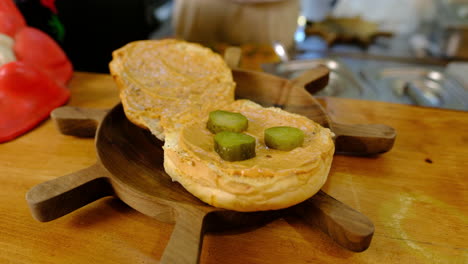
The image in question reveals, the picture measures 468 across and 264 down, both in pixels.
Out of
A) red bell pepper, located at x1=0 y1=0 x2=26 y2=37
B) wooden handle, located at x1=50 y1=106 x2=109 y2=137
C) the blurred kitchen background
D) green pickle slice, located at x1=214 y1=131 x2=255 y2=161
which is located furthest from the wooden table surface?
the blurred kitchen background

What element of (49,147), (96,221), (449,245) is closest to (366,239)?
(449,245)

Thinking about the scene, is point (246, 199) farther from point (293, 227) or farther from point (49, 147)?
point (49, 147)

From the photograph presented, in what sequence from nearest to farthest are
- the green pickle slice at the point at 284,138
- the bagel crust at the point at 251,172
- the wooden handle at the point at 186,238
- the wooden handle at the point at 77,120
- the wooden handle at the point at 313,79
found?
the wooden handle at the point at 186,238, the bagel crust at the point at 251,172, the green pickle slice at the point at 284,138, the wooden handle at the point at 77,120, the wooden handle at the point at 313,79

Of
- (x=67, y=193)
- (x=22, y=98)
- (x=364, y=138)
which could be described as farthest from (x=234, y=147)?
(x=22, y=98)

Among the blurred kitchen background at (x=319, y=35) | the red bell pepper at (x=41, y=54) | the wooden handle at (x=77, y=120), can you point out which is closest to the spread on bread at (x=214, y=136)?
the wooden handle at (x=77, y=120)

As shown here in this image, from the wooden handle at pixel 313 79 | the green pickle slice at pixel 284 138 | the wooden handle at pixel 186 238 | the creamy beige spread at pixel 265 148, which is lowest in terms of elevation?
the wooden handle at pixel 186 238

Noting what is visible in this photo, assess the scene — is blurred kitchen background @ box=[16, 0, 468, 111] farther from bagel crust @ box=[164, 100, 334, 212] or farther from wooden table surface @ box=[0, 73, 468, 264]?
bagel crust @ box=[164, 100, 334, 212]

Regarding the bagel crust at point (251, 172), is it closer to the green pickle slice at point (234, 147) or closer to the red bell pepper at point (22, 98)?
the green pickle slice at point (234, 147)
